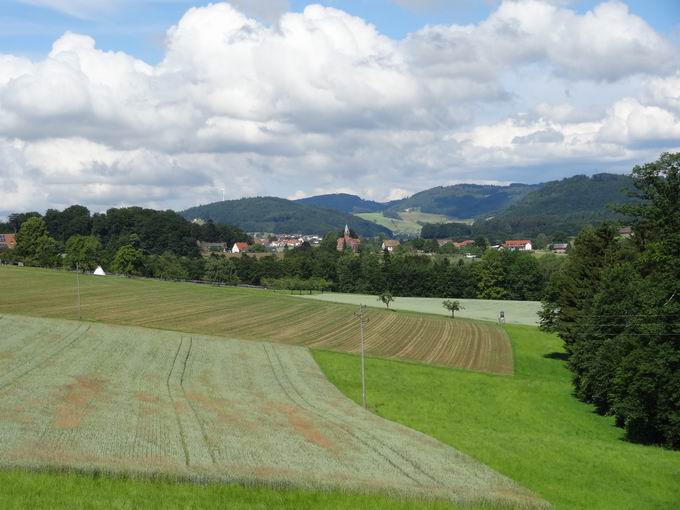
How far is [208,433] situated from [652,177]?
35.5 meters

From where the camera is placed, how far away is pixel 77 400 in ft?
119

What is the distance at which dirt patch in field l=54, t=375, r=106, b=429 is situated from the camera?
31.3 metres

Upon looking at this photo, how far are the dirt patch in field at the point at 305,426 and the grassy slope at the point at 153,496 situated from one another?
274 inches

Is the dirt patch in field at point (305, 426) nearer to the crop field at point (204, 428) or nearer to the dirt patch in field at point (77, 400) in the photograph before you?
the crop field at point (204, 428)

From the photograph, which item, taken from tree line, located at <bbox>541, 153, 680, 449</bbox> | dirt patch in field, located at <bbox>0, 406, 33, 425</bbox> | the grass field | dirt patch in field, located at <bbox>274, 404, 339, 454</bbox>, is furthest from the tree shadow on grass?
dirt patch in field, located at <bbox>0, 406, 33, 425</bbox>

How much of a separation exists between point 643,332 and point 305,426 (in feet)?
80.5

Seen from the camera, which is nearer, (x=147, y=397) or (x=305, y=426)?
(x=305, y=426)

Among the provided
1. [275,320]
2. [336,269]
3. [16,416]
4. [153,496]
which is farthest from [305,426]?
[336,269]

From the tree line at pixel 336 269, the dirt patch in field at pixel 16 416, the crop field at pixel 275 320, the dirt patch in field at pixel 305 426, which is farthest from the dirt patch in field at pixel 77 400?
the tree line at pixel 336 269

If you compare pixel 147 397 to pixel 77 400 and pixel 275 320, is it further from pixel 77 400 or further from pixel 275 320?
pixel 275 320

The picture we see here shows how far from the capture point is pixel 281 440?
32719 millimetres

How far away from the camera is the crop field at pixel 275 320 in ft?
254

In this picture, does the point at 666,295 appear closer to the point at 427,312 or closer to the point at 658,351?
the point at 658,351

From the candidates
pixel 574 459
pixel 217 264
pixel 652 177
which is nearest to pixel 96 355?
pixel 574 459
